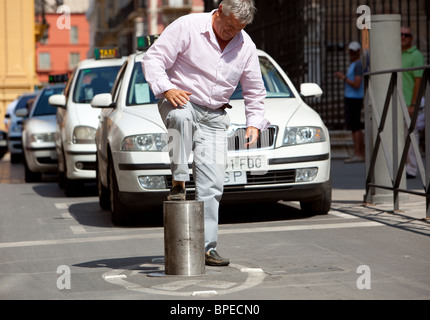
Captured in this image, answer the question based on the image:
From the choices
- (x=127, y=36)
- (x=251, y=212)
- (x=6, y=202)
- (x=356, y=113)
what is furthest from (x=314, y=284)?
(x=127, y=36)

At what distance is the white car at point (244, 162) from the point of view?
8.66 metres

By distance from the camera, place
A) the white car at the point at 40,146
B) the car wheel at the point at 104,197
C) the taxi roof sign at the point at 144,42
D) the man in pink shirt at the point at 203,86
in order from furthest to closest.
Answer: the white car at the point at 40,146 → the taxi roof sign at the point at 144,42 → the car wheel at the point at 104,197 → the man in pink shirt at the point at 203,86

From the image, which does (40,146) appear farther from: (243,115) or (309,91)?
(243,115)

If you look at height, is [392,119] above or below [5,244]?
above

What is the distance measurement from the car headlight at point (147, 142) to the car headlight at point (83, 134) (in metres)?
3.42

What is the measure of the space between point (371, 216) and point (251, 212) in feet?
4.25

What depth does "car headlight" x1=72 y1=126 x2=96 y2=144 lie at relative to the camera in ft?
40.0

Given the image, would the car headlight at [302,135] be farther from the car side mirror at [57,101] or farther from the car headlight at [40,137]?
the car headlight at [40,137]

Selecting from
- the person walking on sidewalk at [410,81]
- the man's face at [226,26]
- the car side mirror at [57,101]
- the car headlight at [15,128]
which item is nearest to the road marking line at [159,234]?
the man's face at [226,26]

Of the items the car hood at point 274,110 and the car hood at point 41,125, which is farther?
the car hood at point 41,125

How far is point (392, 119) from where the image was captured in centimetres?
972

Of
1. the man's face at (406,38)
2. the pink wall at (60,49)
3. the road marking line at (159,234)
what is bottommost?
the road marking line at (159,234)

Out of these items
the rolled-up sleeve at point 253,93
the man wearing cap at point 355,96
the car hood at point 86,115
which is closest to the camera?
the rolled-up sleeve at point 253,93
